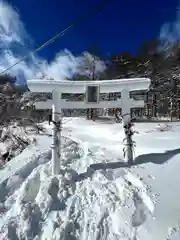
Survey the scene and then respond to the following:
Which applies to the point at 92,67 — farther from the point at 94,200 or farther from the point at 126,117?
the point at 94,200

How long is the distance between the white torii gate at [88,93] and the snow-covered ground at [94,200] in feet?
2.43

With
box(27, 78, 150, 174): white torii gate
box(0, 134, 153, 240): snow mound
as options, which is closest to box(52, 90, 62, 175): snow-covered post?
box(27, 78, 150, 174): white torii gate

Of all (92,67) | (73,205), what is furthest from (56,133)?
(92,67)

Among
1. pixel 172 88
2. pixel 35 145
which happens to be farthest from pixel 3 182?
pixel 172 88

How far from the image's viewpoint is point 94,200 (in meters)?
3.05

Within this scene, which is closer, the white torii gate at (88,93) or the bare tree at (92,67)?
the white torii gate at (88,93)

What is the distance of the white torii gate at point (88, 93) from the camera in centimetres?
423

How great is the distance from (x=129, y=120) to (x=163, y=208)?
2199 millimetres

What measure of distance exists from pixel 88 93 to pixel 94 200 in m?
2.43

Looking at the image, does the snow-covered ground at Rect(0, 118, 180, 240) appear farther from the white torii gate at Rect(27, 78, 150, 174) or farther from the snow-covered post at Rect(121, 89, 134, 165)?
the white torii gate at Rect(27, 78, 150, 174)

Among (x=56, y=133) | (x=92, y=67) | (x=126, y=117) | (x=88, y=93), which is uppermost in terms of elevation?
(x=92, y=67)

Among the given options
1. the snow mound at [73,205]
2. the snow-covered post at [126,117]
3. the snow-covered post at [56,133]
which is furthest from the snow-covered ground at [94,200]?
the snow-covered post at [126,117]

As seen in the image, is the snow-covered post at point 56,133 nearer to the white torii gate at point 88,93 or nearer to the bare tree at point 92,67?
the white torii gate at point 88,93

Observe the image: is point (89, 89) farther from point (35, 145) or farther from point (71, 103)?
point (35, 145)
